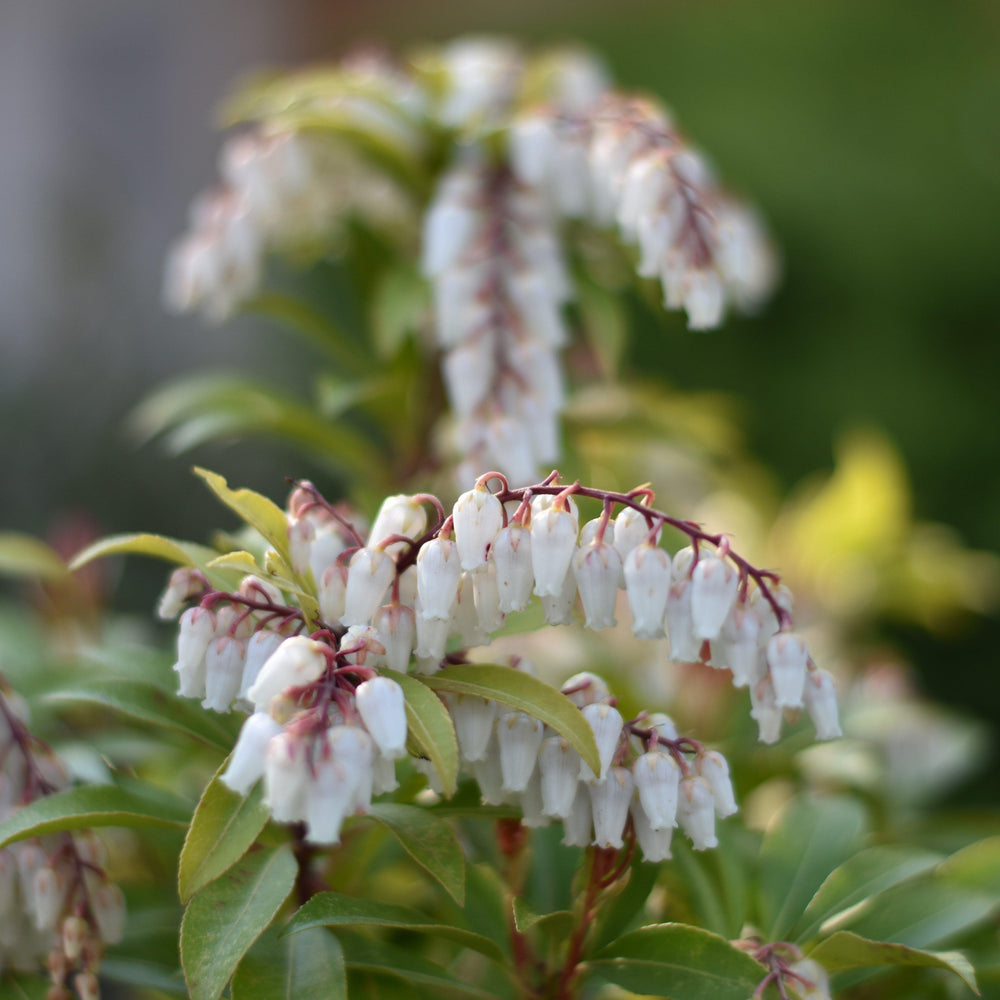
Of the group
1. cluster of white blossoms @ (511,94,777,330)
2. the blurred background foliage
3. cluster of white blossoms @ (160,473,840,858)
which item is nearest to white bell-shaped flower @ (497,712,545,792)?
cluster of white blossoms @ (160,473,840,858)

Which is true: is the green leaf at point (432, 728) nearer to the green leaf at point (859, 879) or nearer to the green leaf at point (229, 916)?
the green leaf at point (229, 916)

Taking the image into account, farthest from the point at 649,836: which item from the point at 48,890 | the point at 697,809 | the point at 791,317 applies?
the point at 791,317

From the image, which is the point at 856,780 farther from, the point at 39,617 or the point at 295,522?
the point at 39,617

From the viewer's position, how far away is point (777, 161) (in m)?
4.26

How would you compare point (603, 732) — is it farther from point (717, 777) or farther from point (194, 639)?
point (194, 639)

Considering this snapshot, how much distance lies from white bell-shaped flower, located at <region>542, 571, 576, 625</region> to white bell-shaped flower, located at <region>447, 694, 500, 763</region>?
0.08m

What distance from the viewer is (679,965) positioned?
788mm

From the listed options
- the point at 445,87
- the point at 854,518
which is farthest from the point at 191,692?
the point at 854,518

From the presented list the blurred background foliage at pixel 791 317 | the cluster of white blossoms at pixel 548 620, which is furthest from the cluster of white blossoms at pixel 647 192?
the blurred background foliage at pixel 791 317

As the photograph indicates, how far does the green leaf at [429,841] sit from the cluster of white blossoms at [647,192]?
1.78ft

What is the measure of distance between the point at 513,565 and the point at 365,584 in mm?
111

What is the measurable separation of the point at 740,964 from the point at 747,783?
17.8 inches

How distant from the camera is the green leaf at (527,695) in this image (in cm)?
73

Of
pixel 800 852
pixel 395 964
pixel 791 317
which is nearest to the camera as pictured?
pixel 395 964
